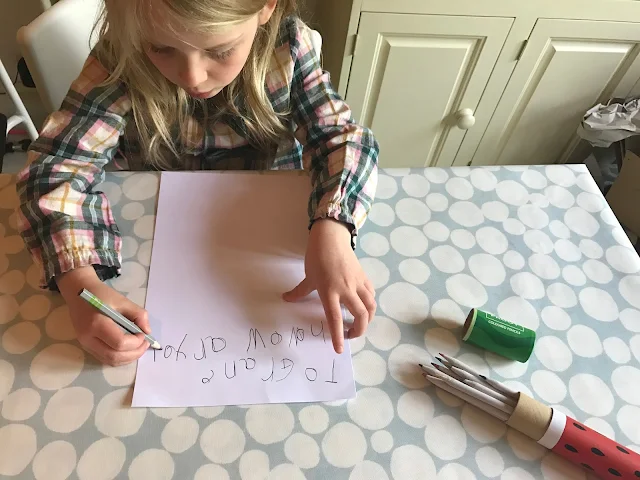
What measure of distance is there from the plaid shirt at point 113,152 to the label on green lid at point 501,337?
18 cm

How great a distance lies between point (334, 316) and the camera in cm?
55

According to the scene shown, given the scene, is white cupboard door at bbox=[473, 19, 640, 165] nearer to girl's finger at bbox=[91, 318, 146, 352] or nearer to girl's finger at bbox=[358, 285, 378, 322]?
girl's finger at bbox=[358, 285, 378, 322]

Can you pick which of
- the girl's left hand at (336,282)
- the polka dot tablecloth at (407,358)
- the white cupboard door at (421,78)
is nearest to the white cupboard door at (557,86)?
the white cupboard door at (421,78)

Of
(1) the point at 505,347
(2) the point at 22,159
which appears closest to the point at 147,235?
(1) the point at 505,347

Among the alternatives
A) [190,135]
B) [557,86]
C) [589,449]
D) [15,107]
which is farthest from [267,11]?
[557,86]

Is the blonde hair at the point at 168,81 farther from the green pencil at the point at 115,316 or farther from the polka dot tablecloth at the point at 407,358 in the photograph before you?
the green pencil at the point at 115,316

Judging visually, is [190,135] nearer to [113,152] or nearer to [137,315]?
[113,152]

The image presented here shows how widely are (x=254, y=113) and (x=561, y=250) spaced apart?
0.44 m

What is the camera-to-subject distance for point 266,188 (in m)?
0.67

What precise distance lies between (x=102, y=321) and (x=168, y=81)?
1.08 ft

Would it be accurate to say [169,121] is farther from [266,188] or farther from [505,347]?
[505,347]

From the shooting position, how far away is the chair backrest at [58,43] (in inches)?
27.8

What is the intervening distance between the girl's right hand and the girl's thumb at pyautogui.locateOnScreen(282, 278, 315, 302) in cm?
15

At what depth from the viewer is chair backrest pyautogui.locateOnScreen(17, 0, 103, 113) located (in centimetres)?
71
